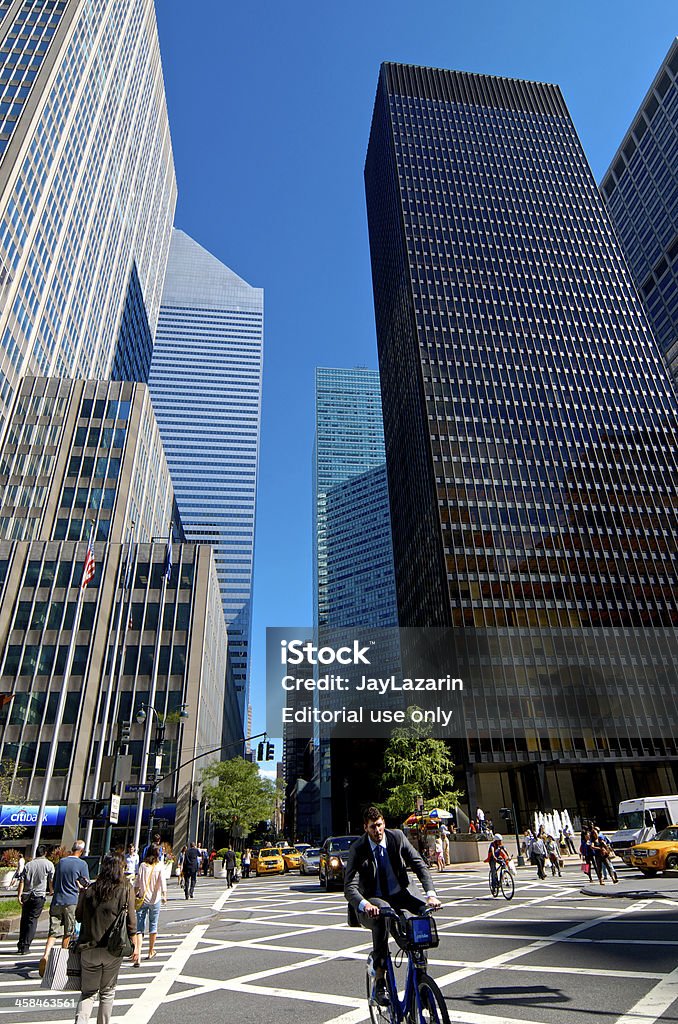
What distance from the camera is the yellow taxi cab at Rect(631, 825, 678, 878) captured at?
20.8 metres

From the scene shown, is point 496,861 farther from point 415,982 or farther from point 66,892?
point 415,982

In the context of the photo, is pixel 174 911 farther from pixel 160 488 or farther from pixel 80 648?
pixel 160 488

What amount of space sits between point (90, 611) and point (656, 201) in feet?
508

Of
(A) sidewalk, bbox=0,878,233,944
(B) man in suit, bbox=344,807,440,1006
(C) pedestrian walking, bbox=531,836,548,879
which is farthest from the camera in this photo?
(C) pedestrian walking, bbox=531,836,548,879

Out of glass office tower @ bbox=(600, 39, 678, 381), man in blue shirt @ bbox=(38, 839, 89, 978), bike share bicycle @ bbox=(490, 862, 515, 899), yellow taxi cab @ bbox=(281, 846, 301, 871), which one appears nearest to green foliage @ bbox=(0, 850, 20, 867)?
yellow taxi cab @ bbox=(281, 846, 301, 871)

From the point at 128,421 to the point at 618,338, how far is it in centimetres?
7573

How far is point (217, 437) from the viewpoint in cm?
17100

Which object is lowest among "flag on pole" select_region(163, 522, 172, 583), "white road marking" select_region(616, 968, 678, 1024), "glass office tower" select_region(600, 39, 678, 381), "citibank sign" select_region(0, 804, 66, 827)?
"white road marking" select_region(616, 968, 678, 1024)

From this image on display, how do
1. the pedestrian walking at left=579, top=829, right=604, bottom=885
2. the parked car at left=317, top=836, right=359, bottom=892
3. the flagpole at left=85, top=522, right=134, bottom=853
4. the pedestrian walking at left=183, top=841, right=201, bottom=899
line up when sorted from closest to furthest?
the pedestrian walking at left=579, top=829, right=604, bottom=885
the parked car at left=317, top=836, right=359, bottom=892
the pedestrian walking at left=183, top=841, right=201, bottom=899
the flagpole at left=85, top=522, right=134, bottom=853

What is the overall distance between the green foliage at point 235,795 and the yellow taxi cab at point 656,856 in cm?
3743

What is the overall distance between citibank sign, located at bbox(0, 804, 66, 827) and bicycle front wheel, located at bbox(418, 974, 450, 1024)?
165 feet

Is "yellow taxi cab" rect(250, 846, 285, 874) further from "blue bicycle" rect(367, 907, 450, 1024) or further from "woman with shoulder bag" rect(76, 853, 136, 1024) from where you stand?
"blue bicycle" rect(367, 907, 450, 1024)

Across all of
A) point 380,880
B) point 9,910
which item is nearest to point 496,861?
point 380,880

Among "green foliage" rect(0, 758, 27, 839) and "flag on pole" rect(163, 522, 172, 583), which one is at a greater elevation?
"flag on pole" rect(163, 522, 172, 583)
